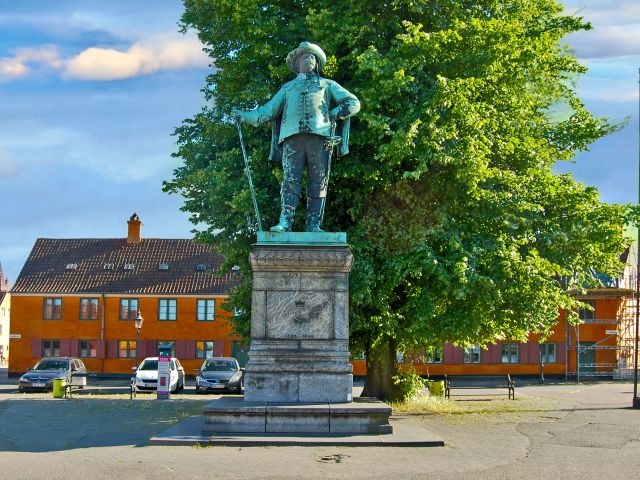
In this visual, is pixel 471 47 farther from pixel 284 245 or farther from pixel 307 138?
pixel 284 245

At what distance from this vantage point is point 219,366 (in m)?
38.4

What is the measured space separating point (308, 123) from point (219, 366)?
2514cm

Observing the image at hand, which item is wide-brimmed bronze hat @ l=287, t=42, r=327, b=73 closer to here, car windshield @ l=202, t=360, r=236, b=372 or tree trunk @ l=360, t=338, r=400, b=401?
tree trunk @ l=360, t=338, r=400, b=401

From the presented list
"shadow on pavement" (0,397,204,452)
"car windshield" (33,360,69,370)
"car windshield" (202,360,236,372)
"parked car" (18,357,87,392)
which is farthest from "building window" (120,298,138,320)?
"shadow on pavement" (0,397,204,452)

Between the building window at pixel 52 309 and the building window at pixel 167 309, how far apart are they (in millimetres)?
5851

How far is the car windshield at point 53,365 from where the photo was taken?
38.0 metres

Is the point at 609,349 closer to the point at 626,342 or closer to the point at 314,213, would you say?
the point at 626,342

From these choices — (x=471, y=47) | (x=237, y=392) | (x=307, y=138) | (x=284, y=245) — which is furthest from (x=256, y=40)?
(x=237, y=392)

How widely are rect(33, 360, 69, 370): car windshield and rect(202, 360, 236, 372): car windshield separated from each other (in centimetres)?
591

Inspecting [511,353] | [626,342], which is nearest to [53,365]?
[511,353]

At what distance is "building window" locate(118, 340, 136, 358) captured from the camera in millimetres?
52750

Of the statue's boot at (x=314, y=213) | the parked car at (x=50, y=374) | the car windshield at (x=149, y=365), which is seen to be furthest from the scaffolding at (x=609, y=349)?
the statue's boot at (x=314, y=213)

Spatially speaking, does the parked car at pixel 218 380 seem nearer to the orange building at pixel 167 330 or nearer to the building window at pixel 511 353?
the orange building at pixel 167 330

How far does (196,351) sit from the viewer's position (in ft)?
174
